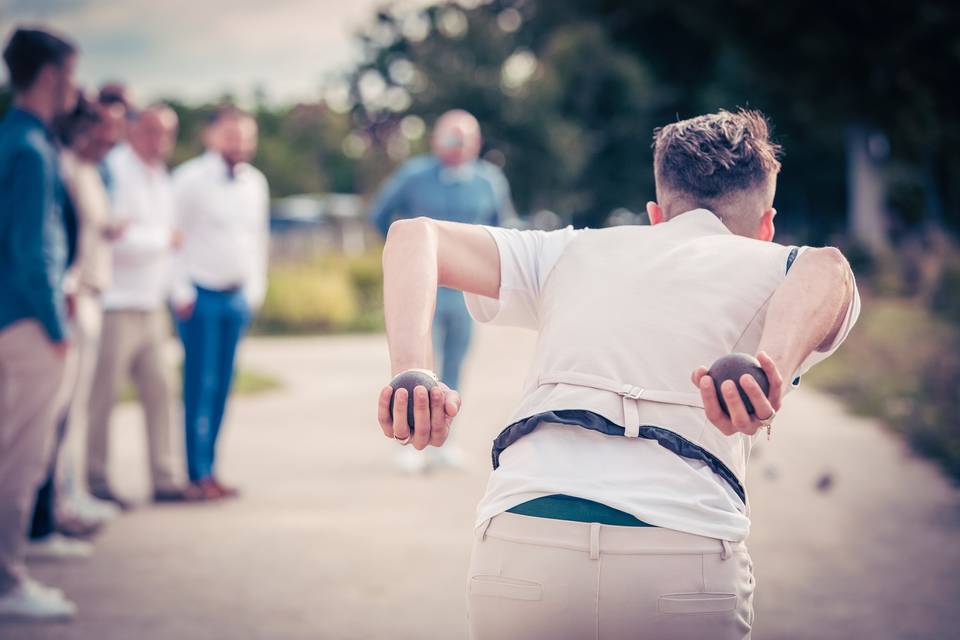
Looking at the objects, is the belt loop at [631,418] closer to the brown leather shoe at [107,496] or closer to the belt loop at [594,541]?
the belt loop at [594,541]

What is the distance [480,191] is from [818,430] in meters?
3.49

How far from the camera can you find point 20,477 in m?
4.55

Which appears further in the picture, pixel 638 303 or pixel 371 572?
pixel 371 572

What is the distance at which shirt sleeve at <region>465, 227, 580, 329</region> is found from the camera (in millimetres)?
2314

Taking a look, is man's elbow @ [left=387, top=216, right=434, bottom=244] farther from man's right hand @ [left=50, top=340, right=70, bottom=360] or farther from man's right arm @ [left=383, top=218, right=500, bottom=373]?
man's right hand @ [left=50, top=340, right=70, bottom=360]

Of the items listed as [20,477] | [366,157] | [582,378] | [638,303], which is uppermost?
[366,157]

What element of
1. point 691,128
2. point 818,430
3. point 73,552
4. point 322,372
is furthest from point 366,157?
point 691,128

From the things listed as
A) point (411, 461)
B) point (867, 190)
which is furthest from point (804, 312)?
point (867, 190)

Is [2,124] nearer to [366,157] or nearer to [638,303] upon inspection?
[638,303]

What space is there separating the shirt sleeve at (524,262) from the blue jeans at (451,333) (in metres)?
4.91

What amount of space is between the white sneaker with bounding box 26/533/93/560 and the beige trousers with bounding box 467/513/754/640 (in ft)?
13.0

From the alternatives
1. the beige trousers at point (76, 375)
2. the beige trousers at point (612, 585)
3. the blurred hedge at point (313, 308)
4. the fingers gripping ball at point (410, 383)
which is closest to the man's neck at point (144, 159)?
the beige trousers at point (76, 375)

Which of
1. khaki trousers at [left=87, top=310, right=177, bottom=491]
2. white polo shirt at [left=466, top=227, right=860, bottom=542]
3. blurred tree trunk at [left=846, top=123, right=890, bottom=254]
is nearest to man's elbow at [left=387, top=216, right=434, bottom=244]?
white polo shirt at [left=466, top=227, right=860, bottom=542]

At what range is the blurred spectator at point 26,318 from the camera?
452cm
